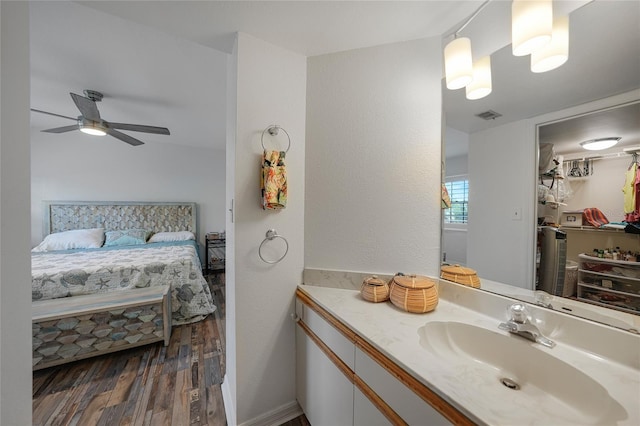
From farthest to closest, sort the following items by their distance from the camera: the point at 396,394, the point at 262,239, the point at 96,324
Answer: the point at 96,324 < the point at 262,239 < the point at 396,394

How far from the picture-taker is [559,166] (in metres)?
0.91

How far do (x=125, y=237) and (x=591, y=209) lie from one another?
4720 mm

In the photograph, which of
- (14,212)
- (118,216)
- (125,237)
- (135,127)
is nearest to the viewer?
(14,212)

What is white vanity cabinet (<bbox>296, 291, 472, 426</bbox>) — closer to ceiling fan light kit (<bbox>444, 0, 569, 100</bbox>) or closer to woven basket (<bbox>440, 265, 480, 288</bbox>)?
woven basket (<bbox>440, 265, 480, 288</bbox>)

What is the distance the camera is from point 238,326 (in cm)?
127

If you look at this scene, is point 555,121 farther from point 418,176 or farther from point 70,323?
point 70,323

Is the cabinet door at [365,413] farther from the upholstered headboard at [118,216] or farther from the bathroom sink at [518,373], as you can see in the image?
the upholstered headboard at [118,216]

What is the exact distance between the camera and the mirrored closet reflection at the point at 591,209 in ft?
2.45

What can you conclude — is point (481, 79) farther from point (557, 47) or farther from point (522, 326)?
point (522, 326)

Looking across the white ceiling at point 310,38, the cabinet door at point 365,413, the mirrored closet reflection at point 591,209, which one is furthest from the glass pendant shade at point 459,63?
the cabinet door at point 365,413

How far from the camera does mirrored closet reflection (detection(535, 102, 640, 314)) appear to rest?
0.75m

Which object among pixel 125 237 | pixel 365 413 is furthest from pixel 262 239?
pixel 125 237

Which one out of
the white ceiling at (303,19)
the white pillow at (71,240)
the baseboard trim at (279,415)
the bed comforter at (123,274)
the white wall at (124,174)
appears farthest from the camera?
the white wall at (124,174)

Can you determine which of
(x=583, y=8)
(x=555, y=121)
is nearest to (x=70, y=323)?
(x=555, y=121)
